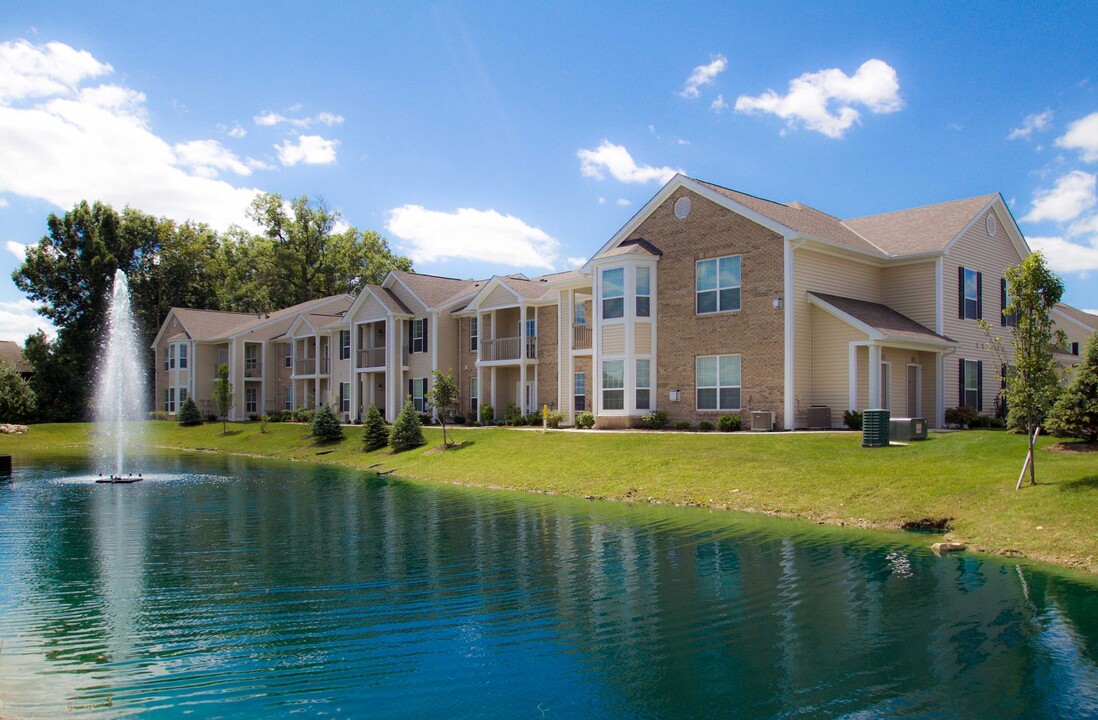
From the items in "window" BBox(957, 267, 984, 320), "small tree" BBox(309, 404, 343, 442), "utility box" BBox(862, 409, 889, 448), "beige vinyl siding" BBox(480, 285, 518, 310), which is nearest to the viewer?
"utility box" BBox(862, 409, 889, 448)

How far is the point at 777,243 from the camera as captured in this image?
27.3m

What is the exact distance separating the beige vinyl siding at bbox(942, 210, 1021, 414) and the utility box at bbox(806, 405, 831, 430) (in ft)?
Answer: 16.4

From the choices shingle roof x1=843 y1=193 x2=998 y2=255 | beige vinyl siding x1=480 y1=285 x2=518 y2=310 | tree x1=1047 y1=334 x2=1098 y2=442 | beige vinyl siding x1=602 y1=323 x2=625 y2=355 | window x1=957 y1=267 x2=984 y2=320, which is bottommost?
tree x1=1047 y1=334 x2=1098 y2=442

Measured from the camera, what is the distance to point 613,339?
103 ft

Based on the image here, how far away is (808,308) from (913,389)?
483 centimetres

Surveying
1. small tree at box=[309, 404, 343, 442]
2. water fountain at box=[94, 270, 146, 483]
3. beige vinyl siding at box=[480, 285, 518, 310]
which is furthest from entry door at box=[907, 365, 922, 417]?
water fountain at box=[94, 270, 146, 483]

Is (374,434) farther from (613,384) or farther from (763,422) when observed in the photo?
(763,422)

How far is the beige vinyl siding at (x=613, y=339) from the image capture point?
31.0 meters

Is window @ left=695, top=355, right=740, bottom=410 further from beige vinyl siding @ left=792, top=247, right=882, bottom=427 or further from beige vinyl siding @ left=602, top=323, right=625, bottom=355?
beige vinyl siding @ left=602, top=323, right=625, bottom=355

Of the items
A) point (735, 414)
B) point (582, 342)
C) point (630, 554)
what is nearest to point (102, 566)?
point (630, 554)

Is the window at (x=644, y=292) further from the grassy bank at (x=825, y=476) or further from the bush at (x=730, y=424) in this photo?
the bush at (x=730, y=424)

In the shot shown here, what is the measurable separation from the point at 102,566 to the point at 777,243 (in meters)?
21.7

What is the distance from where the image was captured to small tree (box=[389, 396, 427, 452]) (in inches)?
1363

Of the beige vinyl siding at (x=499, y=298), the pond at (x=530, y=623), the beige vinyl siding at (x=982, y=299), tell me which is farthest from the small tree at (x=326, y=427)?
the beige vinyl siding at (x=982, y=299)
